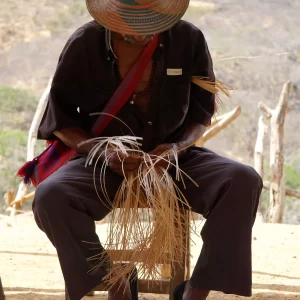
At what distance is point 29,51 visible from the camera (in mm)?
15539

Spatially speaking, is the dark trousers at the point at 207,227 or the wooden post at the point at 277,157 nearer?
the dark trousers at the point at 207,227

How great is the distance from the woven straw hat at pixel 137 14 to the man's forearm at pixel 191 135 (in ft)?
1.55

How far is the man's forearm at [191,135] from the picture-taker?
3.10 m

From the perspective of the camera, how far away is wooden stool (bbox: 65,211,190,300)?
10.0 feet

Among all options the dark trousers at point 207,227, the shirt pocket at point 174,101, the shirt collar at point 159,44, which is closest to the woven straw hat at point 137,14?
the shirt collar at point 159,44

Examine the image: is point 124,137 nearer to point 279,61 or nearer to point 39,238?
point 39,238

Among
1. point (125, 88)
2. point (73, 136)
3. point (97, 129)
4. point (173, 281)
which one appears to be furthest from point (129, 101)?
point (173, 281)

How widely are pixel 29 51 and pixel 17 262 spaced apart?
11764 mm

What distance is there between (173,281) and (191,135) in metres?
0.65

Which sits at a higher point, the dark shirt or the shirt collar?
the shirt collar

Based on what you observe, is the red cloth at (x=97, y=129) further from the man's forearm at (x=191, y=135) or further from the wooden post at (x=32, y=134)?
the wooden post at (x=32, y=134)

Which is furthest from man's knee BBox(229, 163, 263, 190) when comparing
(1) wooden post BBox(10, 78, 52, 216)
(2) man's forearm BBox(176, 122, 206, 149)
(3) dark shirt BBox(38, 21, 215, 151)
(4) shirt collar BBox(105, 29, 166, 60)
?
(1) wooden post BBox(10, 78, 52, 216)

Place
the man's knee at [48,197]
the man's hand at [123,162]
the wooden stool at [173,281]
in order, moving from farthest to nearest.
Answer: the wooden stool at [173,281] < the man's hand at [123,162] < the man's knee at [48,197]

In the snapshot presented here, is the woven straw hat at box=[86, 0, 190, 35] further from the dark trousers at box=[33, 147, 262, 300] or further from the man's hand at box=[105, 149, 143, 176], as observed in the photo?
the dark trousers at box=[33, 147, 262, 300]
